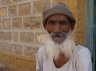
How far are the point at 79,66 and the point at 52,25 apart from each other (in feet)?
1.51

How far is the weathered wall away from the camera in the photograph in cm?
354

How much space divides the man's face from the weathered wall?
2.53 feet

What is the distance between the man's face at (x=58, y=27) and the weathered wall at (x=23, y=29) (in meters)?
→ 0.77

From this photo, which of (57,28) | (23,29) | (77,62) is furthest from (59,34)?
(23,29)

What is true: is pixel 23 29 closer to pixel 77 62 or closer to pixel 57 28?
pixel 57 28

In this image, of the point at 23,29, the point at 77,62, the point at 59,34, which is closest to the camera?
the point at 77,62

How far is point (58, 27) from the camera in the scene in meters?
2.73

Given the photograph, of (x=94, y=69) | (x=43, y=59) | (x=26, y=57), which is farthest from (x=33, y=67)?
(x=43, y=59)

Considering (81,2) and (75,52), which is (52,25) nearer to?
(75,52)

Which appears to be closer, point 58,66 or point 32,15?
point 58,66

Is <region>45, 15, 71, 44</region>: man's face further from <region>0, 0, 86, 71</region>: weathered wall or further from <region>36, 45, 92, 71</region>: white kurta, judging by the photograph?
<region>0, 0, 86, 71</region>: weathered wall

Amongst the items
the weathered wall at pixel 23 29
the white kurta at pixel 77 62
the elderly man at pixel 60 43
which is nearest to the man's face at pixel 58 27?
the elderly man at pixel 60 43

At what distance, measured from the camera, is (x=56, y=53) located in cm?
276

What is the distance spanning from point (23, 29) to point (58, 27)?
2.13m
